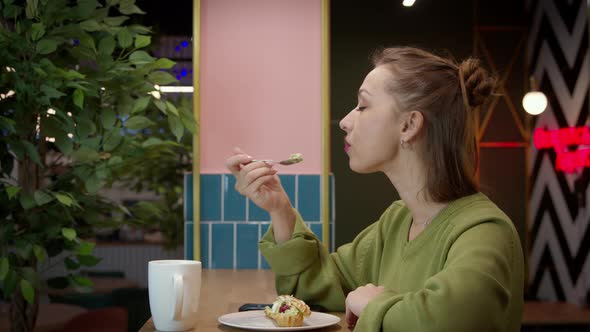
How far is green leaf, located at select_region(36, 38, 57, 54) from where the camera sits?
1993mm

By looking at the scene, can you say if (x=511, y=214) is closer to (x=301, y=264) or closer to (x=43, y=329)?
(x=43, y=329)

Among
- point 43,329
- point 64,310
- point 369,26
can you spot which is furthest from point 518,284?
point 369,26

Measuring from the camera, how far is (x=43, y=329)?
2650mm

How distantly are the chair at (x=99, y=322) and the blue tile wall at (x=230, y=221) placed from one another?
2.49 ft

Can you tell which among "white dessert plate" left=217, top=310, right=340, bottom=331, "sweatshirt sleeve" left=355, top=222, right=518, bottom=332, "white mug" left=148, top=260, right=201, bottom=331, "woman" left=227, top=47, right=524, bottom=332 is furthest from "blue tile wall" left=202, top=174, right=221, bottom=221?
"sweatshirt sleeve" left=355, top=222, right=518, bottom=332

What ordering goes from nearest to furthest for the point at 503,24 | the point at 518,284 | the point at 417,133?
the point at 518,284, the point at 417,133, the point at 503,24

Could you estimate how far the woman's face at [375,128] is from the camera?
1.16m

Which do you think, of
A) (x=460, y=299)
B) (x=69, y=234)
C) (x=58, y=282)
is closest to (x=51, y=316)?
(x=58, y=282)

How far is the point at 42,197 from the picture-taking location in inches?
80.0

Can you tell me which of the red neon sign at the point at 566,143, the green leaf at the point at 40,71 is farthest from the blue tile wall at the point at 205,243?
the red neon sign at the point at 566,143

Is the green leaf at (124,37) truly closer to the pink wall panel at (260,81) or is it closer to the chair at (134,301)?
the pink wall panel at (260,81)

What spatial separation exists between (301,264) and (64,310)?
1927 millimetres

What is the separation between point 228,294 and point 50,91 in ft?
2.81

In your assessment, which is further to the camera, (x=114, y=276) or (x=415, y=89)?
(x=114, y=276)
